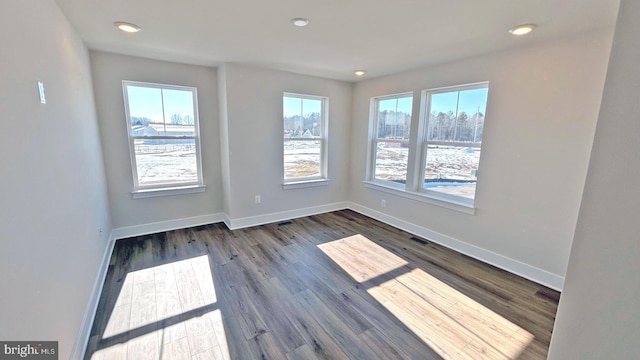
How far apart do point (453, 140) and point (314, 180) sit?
2239mm

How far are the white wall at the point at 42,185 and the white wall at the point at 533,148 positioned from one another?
143 inches

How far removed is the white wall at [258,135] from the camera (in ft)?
12.2

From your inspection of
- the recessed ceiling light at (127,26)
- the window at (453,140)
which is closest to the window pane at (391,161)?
the window at (453,140)

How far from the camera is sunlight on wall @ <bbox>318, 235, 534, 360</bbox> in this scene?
1.88 m

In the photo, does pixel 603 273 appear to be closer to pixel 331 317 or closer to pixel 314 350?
pixel 314 350

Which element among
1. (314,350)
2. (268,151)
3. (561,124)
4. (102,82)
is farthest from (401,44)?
(102,82)

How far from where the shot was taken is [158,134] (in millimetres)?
3645

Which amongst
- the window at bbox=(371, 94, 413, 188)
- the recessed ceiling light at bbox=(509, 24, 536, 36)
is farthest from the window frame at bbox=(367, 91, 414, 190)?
the recessed ceiling light at bbox=(509, 24, 536, 36)

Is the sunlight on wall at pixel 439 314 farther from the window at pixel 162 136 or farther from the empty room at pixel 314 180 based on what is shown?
the window at pixel 162 136

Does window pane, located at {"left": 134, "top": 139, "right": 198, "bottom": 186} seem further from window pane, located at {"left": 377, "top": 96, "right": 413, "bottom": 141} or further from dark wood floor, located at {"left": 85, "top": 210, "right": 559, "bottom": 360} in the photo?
window pane, located at {"left": 377, "top": 96, "right": 413, "bottom": 141}

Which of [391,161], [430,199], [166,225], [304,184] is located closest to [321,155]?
[304,184]

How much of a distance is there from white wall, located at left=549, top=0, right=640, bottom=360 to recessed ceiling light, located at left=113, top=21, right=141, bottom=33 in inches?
119

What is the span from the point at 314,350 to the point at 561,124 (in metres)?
2.82

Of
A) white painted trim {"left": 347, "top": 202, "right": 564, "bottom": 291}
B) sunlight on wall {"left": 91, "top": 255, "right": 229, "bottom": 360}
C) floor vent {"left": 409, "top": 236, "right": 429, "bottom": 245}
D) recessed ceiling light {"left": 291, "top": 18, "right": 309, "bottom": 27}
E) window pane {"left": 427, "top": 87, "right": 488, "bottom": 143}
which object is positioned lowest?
sunlight on wall {"left": 91, "top": 255, "right": 229, "bottom": 360}
